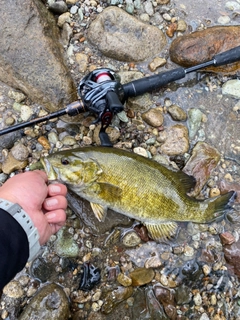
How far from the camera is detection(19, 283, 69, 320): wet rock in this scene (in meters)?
3.97

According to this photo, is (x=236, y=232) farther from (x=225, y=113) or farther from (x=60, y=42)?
(x=60, y=42)

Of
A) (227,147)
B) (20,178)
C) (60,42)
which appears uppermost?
(60,42)

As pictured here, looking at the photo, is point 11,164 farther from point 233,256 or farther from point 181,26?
point 181,26

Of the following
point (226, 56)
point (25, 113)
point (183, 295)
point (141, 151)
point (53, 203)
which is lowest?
point (183, 295)

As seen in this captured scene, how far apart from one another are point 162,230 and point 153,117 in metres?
1.54

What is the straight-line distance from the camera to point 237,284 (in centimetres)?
443

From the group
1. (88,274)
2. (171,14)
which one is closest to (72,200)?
(88,274)

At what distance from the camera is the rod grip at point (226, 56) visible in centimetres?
465

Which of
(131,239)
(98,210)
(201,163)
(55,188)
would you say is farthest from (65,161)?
(201,163)

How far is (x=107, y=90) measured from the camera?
13.4 feet

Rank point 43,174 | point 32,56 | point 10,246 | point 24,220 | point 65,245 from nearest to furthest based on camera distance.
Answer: point 10,246, point 24,220, point 43,174, point 65,245, point 32,56

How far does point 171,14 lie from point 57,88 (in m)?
2.20

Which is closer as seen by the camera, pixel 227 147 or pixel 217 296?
pixel 217 296

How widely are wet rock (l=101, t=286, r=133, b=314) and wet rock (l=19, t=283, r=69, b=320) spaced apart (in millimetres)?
491
